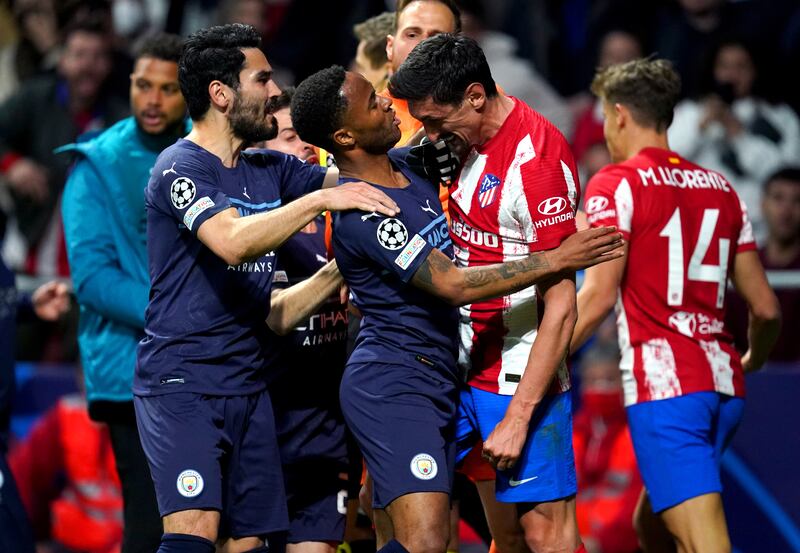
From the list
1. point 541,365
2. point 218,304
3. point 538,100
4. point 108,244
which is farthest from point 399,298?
point 538,100

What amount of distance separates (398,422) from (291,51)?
221 inches

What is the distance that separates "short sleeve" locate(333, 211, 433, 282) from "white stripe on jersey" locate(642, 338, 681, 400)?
1350mm

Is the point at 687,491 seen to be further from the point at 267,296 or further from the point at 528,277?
the point at 267,296

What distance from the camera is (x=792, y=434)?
7109mm

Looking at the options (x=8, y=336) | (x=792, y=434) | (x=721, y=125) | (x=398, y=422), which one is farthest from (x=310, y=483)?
(x=721, y=125)

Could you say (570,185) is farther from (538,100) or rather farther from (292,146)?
(538,100)

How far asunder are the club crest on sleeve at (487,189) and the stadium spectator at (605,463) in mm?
2990

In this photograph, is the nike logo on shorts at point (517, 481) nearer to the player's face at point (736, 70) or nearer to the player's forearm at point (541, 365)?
the player's forearm at point (541, 365)

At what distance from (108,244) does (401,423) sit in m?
1.83

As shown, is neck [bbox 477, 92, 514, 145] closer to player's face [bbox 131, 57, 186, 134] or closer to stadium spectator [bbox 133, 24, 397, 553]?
stadium spectator [bbox 133, 24, 397, 553]

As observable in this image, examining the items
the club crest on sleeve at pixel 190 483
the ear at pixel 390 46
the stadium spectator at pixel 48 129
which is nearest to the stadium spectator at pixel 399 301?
the club crest on sleeve at pixel 190 483

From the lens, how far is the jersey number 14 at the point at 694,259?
544cm

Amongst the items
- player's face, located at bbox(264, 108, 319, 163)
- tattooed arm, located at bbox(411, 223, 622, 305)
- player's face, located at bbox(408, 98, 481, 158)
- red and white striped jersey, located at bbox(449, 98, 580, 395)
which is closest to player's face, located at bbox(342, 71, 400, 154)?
player's face, located at bbox(408, 98, 481, 158)

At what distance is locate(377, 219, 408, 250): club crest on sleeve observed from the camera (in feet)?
14.8
